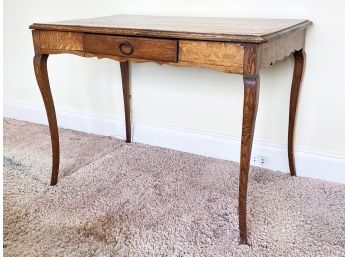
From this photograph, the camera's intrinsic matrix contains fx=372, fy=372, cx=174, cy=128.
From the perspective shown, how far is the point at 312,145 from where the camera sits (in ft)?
5.75

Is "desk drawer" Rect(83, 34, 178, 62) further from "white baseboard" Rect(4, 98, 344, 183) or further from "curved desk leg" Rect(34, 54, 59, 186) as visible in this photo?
"white baseboard" Rect(4, 98, 344, 183)

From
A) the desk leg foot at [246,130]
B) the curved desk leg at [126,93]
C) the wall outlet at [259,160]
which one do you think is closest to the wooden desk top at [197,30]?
the desk leg foot at [246,130]

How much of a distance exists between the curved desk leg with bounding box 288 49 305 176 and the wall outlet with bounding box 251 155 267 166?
0.14m

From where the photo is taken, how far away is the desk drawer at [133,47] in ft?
4.13

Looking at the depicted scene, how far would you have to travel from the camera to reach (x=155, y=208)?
5.04 ft

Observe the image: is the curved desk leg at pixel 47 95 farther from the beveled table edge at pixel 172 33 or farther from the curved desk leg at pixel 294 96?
the curved desk leg at pixel 294 96

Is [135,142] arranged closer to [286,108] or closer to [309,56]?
[286,108]

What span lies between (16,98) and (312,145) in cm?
195

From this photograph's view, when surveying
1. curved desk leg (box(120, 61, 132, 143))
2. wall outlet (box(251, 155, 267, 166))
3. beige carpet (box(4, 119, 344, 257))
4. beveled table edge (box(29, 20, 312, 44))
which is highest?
beveled table edge (box(29, 20, 312, 44))

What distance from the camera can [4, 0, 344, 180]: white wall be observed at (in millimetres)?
1611

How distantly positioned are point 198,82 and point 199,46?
0.70 meters

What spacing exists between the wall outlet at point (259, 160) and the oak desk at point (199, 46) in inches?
18.0

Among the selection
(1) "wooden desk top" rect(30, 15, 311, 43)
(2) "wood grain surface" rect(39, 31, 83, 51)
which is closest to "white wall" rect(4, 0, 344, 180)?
(1) "wooden desk top" rect(30, 15, 311, 43)

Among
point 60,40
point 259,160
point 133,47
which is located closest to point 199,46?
point 133,47
